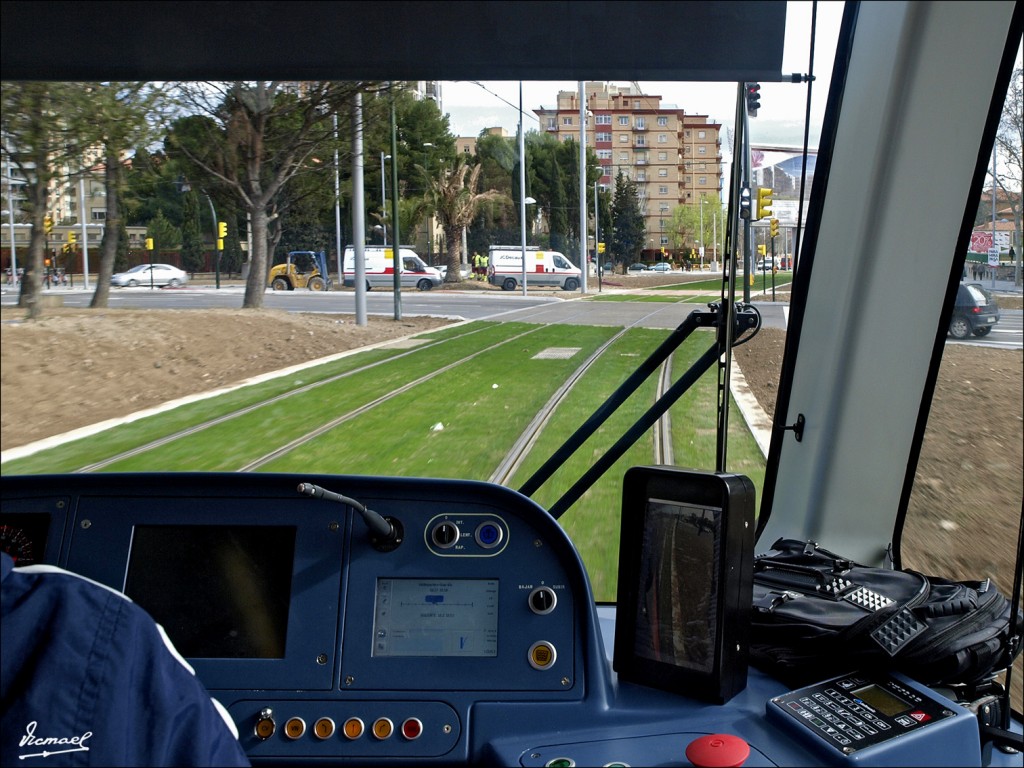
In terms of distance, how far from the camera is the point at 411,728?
209cm

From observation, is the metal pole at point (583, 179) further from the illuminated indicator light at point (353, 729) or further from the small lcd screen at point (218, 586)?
the illuminated indicator light at point (353, 729)

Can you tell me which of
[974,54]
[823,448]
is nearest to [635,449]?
[823,448]

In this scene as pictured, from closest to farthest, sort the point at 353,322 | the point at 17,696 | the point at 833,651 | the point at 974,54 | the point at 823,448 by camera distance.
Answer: the point at 17,696 → the point at 833,651 → the point at 974,54 → the point at 353,322 → the point at 823,448

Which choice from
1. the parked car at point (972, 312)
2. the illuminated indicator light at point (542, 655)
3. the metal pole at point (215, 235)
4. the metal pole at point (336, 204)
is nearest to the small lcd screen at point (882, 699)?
the illuminated indicator light at point (542, 655)

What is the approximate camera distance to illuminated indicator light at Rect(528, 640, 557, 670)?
7.02ft

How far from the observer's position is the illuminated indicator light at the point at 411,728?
208 centimetres

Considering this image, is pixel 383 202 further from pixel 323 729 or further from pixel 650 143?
pixel 323 729

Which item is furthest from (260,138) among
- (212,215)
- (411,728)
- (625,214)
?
(411,728)

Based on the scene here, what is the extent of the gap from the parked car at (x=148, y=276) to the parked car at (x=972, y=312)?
2.11 metres

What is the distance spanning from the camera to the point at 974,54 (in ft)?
8.04

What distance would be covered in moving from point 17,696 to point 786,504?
2.40 m

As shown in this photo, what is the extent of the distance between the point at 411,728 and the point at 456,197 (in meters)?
1.29

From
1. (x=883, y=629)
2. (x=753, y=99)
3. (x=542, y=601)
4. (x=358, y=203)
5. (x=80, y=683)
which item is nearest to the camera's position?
(x=80, y=683)

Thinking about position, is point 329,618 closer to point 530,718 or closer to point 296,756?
point 296,756
